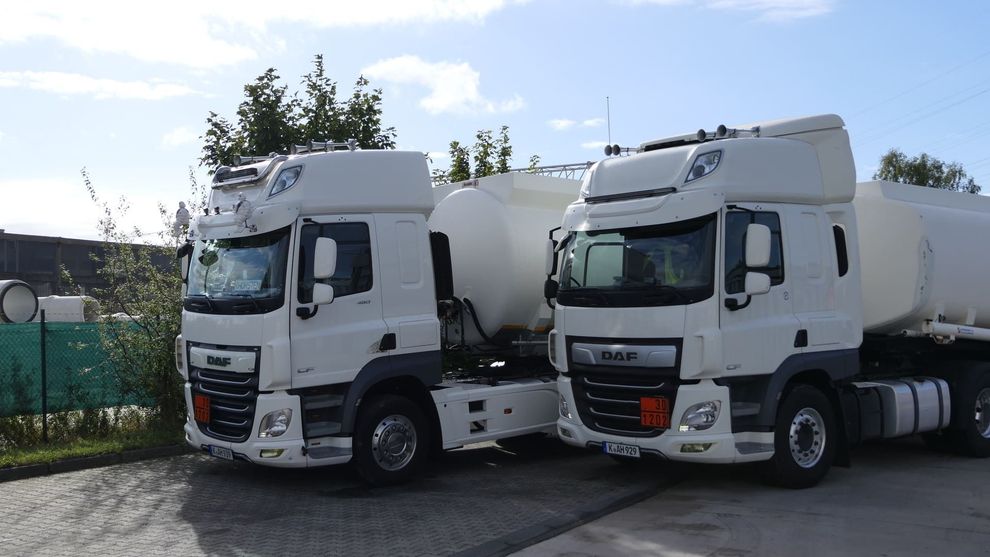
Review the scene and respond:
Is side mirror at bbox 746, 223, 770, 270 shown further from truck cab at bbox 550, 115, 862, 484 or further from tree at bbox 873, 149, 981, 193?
tree at bbox 873, 149, 981, 193

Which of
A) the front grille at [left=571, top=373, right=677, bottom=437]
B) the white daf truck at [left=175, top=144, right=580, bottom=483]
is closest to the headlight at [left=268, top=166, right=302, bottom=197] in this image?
the white daf truck at [left=175, top=144, right=580, bottom=483]

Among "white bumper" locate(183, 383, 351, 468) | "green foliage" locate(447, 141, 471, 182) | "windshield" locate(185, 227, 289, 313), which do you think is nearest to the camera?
"white bumper" locate(183, 383, 351, 468)

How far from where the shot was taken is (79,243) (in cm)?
3416

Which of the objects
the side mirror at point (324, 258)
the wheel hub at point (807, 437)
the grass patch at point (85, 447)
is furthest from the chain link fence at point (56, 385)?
the wheel hub at point (807, 437)

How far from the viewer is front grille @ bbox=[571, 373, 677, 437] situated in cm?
868

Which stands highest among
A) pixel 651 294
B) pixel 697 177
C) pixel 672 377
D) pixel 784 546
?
pixel 697 177

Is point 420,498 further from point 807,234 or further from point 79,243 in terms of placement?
point 79,243

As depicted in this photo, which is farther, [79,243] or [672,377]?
[79,243]

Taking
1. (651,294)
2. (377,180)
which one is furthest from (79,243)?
(651,294)

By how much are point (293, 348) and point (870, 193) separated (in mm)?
7288

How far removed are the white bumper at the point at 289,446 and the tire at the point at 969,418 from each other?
782 centimetres

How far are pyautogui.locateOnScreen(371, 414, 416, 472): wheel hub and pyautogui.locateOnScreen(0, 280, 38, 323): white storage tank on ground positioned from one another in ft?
64.2

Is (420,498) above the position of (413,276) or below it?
below

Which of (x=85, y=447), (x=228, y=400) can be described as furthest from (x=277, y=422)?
(x=85, y=447)
